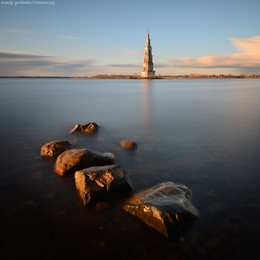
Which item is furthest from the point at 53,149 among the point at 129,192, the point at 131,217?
the point at 131,217

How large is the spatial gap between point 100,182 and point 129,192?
816mm

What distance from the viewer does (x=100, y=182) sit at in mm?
4844

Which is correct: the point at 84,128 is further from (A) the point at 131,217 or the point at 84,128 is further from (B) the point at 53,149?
(A) the point at 131,217

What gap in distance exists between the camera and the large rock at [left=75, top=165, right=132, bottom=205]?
4738mm

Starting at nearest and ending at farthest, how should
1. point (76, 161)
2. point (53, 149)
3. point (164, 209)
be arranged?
1. point (164, 209)
2. point (76, 161)
3. point (53, 149)

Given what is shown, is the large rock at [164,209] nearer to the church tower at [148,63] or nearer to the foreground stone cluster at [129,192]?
the foreground stone cluster at [129,192]

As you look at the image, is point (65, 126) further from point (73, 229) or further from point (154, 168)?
point (73, 229)

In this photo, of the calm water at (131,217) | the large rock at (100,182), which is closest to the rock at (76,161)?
the calm water at (131,217)

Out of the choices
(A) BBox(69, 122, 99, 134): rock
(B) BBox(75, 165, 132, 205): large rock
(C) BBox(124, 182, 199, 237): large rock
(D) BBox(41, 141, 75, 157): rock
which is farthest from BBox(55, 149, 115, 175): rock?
(A) BBox(69, 122, 99, 134): rock

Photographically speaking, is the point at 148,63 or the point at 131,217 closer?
the point at 131,217

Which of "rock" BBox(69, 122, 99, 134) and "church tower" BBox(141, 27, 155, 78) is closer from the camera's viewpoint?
"rock" BBox(69, 122, 99, 134)

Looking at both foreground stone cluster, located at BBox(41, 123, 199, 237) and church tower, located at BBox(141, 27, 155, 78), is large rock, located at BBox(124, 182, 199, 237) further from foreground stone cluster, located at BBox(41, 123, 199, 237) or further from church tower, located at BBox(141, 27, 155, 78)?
church tower, located at BBox(141, 27, 155, 78)

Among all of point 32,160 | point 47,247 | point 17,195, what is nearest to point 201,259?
point 47,247

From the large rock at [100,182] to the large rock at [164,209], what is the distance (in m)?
0.56
